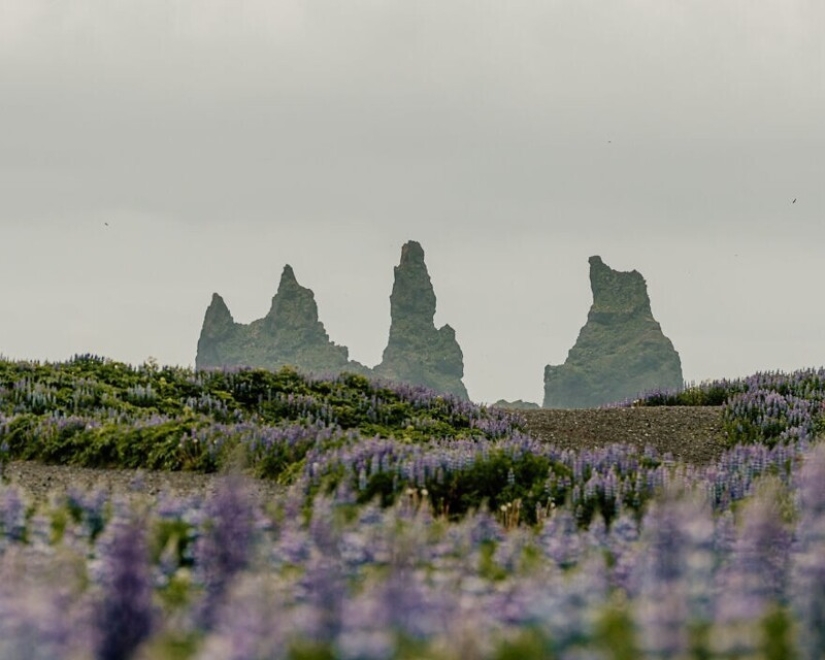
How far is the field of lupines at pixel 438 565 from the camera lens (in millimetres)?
4395

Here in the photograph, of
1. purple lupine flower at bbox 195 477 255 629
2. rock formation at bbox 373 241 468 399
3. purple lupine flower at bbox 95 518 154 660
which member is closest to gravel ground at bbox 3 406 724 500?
purple lupine flower at bbox 195 477 255 629

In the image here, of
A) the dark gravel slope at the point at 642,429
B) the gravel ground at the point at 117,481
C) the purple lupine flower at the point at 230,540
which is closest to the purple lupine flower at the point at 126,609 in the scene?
the purple lupine flower at the point at 230,540

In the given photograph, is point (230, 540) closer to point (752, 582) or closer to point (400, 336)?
point (752, 582)

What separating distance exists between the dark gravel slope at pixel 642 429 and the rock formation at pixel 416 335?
167m

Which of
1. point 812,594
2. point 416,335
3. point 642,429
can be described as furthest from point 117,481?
point 416,335

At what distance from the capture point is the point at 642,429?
21.5 meters

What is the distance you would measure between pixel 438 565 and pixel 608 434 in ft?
49.5

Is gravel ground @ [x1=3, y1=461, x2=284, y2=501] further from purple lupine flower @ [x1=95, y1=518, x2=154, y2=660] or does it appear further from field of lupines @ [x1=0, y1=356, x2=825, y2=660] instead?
purple lupine flower @ [x1=95, y1=518, x2=154, y2=660]

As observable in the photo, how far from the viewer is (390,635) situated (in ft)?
14.2

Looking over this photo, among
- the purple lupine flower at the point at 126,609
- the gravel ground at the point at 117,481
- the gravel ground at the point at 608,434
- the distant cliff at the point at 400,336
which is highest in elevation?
the distant cliff at the point at 400,336

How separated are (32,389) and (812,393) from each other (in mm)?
15457

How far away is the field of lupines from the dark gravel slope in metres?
6.40

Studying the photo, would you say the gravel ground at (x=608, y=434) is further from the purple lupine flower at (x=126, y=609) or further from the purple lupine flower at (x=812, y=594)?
the purple lupine flower at (x=126, y=609)

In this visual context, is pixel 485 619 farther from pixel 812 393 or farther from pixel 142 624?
pixel 812 393
